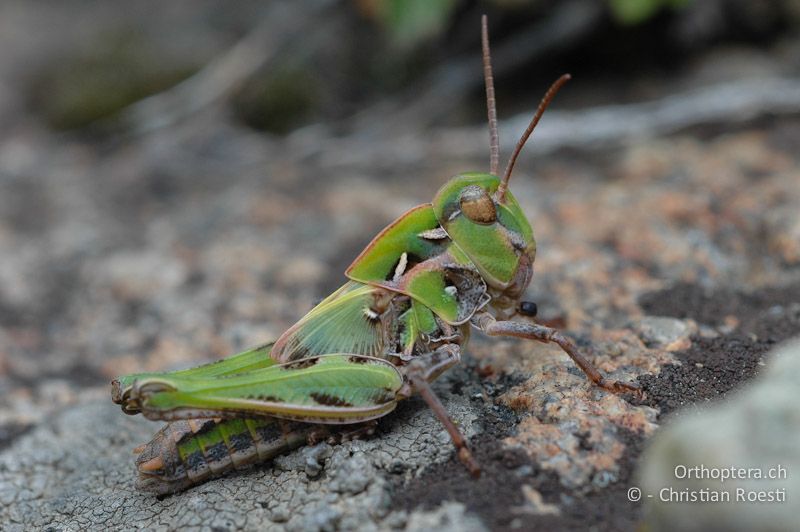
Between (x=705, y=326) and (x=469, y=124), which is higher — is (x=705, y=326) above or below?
below

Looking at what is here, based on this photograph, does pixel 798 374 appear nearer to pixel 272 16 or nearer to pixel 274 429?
pixel 274 429

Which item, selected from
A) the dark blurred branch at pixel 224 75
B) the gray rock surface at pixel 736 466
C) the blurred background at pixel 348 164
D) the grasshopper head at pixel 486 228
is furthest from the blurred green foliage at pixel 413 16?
the gray rock surface at pixel 736 466

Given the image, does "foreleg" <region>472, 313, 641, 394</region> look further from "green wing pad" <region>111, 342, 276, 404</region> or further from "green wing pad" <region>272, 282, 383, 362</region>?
"green wing pad" <region>111, 342, 276, 404</region>

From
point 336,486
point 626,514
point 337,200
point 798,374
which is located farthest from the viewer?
point 337,200

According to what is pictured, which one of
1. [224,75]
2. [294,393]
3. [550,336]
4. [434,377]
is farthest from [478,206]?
[224,75]

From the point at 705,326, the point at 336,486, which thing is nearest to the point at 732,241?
the point at 705,326
